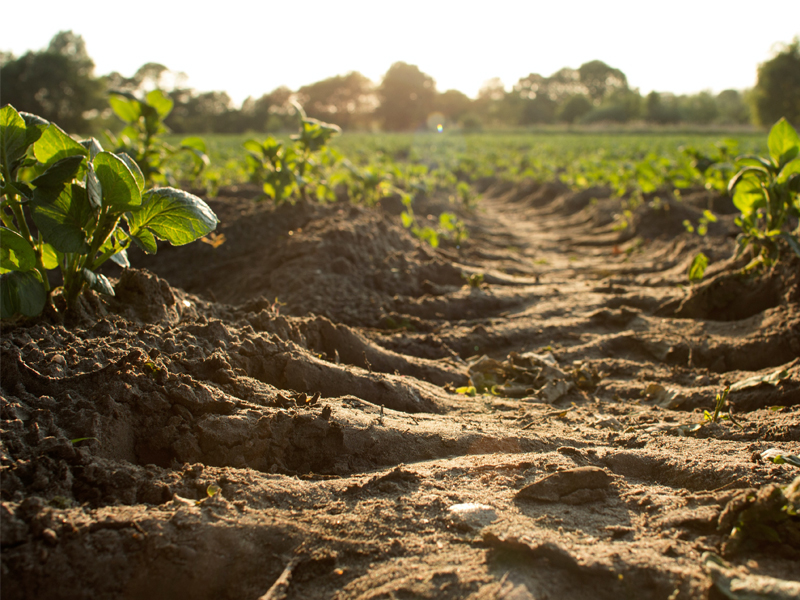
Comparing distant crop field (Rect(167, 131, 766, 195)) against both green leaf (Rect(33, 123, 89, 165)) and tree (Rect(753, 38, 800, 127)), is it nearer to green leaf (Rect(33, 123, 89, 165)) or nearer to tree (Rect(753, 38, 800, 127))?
green leaf (Rect(33, 123, 89, 165))

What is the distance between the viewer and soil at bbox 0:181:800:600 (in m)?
1.18

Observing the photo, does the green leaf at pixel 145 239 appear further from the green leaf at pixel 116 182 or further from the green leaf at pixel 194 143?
the green leaf at pixel 194 143

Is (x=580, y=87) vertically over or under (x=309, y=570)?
over

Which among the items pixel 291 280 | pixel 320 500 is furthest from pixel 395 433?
pixel 291 280

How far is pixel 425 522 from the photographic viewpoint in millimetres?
1404

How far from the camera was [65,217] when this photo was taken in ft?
6.29

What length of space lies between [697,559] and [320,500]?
976 mm

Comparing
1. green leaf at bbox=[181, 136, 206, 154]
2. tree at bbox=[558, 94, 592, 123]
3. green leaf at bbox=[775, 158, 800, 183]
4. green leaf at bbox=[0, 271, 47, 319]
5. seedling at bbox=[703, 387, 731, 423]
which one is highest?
tree at bbox=[558, 94, 592, 123]

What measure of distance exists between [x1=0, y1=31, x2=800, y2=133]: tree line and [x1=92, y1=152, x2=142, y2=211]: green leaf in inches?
873

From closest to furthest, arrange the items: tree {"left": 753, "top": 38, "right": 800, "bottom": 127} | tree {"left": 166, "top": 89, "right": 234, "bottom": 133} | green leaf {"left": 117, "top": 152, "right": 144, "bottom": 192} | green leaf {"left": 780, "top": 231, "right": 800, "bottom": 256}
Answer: green leaf {"left": 117, "top": 152, "right": 144, "bottom": 192} < green leaf {"left": 780, "top": 231, "right": 800, "bottom": 256} < tree {"left": 753, "top": 38, "right": 800, "bottom": 127} < tree {"left": 166, "top": 89, "right": 234, "bottom": 133}

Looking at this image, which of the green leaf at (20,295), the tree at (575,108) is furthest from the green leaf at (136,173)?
the tree at (575,108)

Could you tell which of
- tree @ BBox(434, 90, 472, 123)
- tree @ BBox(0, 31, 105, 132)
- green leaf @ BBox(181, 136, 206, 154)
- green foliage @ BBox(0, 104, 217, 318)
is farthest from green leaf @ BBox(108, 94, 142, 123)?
tree @ BBox(434, 90, 472, 123)

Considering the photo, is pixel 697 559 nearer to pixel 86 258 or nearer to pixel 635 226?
pixel 86 258

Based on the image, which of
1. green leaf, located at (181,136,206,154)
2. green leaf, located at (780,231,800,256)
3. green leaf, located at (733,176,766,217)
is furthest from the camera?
green leaf, located at (181,136,206,154)
